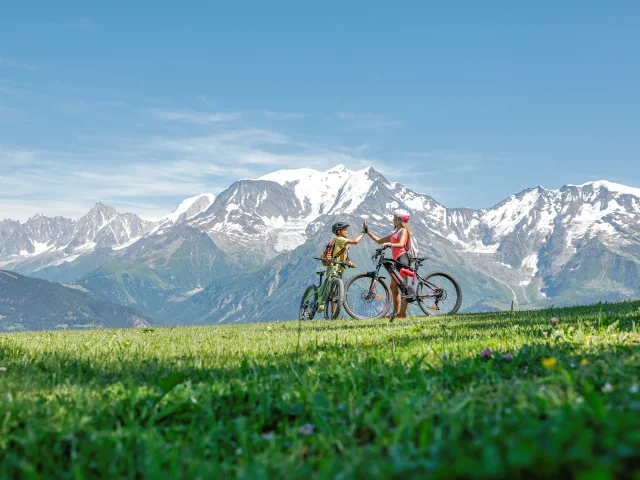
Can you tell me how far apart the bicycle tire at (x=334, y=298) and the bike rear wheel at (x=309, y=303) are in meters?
0.60

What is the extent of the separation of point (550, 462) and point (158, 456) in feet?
7.45

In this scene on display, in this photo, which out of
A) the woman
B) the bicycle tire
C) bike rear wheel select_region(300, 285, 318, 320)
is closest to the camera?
the woman

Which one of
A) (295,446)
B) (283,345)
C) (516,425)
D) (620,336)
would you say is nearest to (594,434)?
(516,425)

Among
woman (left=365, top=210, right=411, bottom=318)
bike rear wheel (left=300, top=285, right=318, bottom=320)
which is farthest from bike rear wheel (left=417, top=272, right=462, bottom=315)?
bike rear wheel (left=300, top=285, right=318, bottom=320)

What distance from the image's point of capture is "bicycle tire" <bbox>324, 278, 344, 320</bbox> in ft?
A: 70.7

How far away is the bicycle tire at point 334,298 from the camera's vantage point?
2155cm

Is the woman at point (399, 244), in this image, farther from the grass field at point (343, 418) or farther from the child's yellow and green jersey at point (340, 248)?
the grass field at point (343, 418)

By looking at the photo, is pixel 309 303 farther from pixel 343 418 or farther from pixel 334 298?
pixel 343 418

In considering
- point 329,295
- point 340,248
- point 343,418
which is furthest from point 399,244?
point 343,418

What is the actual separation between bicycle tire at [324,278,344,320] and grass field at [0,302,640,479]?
14.2m

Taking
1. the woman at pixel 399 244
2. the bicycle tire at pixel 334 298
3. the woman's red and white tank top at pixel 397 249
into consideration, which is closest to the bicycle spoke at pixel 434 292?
the woman at pixel 399 244

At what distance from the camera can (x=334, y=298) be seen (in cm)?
2189

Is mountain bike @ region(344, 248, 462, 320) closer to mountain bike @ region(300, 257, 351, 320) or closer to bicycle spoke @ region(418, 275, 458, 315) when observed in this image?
bicycle spoke @ region(418, 275, 458, 315)

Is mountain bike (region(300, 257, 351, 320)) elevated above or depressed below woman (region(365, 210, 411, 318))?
below
